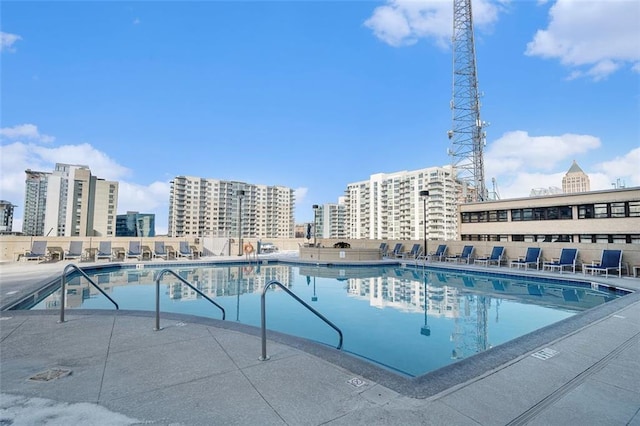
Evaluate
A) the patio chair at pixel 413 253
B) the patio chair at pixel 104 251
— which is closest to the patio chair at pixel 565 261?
the patio chair at pixel 413 253

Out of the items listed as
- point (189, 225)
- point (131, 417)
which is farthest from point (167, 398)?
point (189, 225)

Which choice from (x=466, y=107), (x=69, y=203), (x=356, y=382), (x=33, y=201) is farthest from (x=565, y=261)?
(x=33, y=201)

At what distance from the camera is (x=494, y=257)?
49.8 ft

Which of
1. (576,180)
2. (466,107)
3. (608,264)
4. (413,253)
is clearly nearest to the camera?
(608,264)

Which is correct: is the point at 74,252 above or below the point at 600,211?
below

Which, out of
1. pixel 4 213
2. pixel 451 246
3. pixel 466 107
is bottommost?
pixel 451 246

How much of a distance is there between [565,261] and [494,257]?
9.53ft

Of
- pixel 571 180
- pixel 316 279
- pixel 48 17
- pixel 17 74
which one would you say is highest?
pixel 571 180

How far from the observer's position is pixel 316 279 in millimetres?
12805

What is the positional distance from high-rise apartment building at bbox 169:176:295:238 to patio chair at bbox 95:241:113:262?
75.8m

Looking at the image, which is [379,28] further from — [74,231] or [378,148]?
[74,231]

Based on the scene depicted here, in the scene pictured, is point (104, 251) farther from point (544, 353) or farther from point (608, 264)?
point (608, 264)

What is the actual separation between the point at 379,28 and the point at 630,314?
23005 millimetres

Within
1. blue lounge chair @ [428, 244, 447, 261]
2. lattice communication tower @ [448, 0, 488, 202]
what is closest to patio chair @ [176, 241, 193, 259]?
blue lounge chair @ [428, 244, 447, 261]
